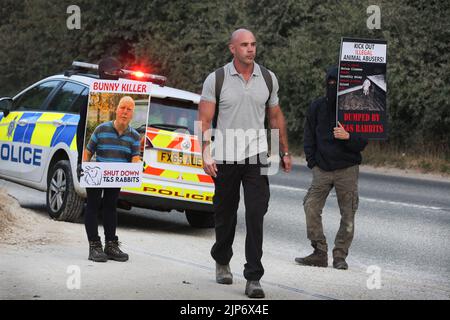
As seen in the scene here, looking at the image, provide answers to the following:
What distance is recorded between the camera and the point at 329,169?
9781mm

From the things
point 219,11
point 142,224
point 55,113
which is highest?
point 219,11

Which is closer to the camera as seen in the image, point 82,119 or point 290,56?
point 82,119

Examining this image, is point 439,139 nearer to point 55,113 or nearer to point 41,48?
point 55,113

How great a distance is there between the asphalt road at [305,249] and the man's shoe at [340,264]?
0.12 metres

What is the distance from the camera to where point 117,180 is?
943cm

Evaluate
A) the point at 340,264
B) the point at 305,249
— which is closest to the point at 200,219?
the point at 305,249

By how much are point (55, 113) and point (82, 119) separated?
3485 mm

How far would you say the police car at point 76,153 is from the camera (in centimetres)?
1184

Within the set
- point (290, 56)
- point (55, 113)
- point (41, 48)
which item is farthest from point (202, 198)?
A: point (41, 48)

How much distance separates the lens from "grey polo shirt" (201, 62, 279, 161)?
26.2ft

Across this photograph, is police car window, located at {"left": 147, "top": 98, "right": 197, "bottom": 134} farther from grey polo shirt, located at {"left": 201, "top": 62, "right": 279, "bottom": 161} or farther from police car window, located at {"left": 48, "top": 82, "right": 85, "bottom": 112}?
grey polo shirt, located at {"left": 201, "top": 62, "right": 279, "bottom": 161}

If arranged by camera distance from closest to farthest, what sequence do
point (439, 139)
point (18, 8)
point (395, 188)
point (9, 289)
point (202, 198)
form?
point (9, 289) < point (202, 198) < point (395, 188) < point (439, 139) < point (18, 8)

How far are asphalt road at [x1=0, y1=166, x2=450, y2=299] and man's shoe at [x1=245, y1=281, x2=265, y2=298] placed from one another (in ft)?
0.28

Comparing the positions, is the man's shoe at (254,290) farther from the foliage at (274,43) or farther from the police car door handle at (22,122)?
the foliage at (274,43)
